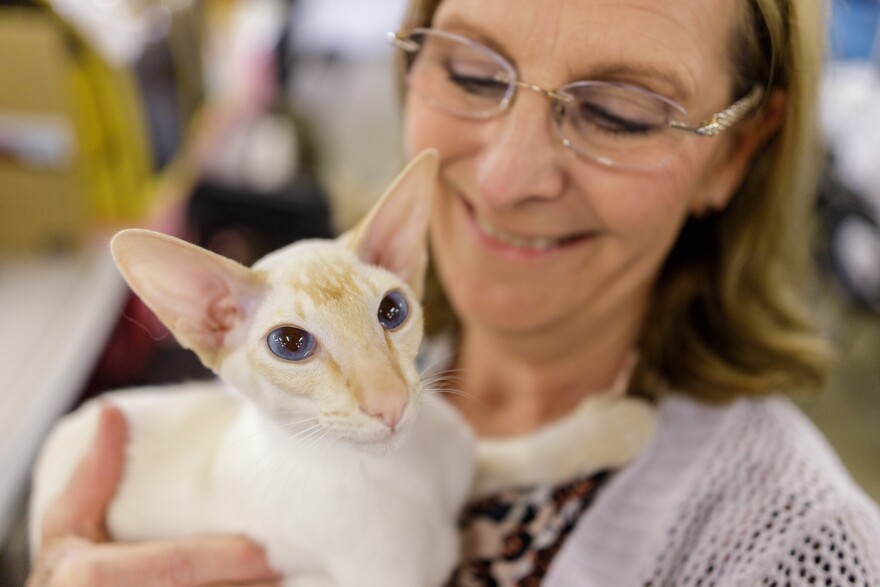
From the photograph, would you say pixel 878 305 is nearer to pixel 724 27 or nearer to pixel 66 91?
pixel 724 27

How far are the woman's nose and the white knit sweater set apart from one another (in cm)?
47

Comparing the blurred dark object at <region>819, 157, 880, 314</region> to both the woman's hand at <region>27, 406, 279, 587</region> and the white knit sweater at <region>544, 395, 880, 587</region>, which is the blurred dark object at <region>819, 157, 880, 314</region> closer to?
the white knit sweater at <region>544, 395, 880, 587</region>

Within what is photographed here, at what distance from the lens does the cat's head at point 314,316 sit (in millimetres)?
618

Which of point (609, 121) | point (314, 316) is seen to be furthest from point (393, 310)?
point (609, 121)

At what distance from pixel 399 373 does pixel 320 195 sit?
1788mm

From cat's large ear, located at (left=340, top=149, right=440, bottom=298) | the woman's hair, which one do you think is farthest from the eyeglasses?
cat's large ear, located at (left=340, top=149, right=440, bottom=298)

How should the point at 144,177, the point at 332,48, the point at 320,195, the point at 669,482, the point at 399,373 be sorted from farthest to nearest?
the point at 332,48 → the point at 320,195 → the point at 144,177 → the point at 669,482 → the point at 399,373

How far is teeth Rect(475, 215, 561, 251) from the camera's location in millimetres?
991

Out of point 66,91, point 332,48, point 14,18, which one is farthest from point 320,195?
point 332,48

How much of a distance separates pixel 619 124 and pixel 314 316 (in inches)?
19.4

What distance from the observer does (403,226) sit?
72 centimetres

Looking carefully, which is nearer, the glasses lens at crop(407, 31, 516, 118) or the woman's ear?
the glasses lens at crop(407, 31, 516, 118)

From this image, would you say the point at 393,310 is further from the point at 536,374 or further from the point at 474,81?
the point at 536,374

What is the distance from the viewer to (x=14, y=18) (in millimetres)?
1718
